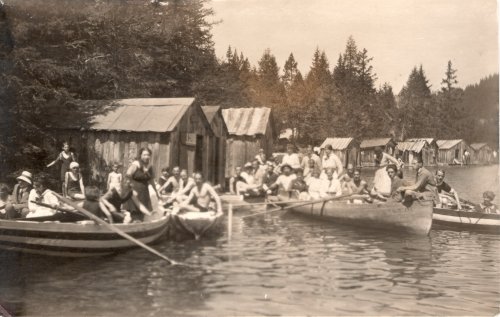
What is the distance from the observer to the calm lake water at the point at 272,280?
431 cm

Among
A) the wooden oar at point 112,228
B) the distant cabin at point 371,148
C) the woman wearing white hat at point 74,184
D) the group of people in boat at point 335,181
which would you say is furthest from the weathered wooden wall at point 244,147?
the woman wearing white hat at point 74,184

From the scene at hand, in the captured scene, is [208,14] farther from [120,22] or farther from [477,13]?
[477,13]

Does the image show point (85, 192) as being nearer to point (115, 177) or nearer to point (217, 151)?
point (115, 177)

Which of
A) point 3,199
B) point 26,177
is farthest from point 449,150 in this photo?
point 3,199

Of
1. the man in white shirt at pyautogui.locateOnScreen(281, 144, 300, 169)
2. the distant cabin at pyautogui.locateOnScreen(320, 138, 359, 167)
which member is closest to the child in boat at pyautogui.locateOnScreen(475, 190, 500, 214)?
the distant cabin at pyautogui.locateOnScreen(320, 138, 359, 167)

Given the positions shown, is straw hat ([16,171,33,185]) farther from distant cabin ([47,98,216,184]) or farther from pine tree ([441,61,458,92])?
pine tree ([441,61,458,92])

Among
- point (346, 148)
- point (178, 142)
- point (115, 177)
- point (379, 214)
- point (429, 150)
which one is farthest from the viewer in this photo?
point (379, 214)

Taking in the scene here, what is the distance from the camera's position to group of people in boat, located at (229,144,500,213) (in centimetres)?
620

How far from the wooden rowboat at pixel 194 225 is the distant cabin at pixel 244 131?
0.56 meters

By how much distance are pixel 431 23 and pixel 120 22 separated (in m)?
2.86

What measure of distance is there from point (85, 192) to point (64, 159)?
381 millimetres

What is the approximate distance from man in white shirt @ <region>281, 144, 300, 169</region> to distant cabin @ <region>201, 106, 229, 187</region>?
1.48m

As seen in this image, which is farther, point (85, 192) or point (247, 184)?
point (247, 184)

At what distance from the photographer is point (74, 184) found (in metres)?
5.29
